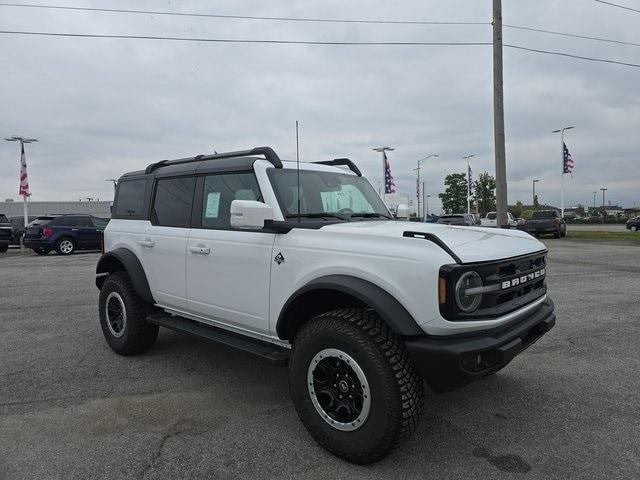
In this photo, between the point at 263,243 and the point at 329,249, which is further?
the point at 263,243

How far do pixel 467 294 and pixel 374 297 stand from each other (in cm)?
52

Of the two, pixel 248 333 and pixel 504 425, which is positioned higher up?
pixel 248 333

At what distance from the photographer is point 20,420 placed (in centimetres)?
344

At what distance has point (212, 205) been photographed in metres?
4.06

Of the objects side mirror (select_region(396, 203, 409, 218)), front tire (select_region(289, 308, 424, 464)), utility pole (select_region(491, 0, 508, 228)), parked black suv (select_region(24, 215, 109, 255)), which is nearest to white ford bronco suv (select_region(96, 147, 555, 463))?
front tire (select_region(289, 308, 424, 464))

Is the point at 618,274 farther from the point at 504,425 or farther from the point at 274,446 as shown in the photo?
the point at 274,446

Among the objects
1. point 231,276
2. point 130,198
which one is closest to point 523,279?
point 231,276

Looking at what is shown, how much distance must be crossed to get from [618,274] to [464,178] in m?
59.9

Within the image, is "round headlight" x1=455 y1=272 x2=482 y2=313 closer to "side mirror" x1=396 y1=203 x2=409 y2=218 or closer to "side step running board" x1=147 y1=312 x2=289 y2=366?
"side step running board" x1=147 y1=312 x2=289 y2=366

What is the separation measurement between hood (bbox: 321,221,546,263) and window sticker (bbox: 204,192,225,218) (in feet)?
3.80

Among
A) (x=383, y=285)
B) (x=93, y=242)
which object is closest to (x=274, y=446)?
(x=383, y=285)

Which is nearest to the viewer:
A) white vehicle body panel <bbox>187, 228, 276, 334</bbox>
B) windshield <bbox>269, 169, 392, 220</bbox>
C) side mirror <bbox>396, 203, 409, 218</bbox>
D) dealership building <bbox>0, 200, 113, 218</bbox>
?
white vehicle body panel <bbox>187, 228, 276, 334</bbox>

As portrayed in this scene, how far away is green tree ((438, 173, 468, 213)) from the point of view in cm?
6756

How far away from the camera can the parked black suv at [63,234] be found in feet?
61.8
